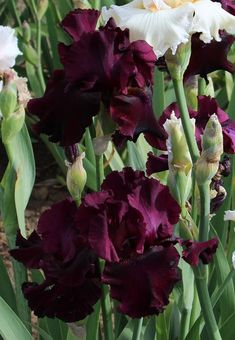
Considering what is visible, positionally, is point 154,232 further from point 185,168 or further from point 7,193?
point 7,193

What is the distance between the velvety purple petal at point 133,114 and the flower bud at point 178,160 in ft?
0.08

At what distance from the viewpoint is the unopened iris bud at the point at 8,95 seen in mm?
1107

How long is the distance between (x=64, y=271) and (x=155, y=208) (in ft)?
0.43

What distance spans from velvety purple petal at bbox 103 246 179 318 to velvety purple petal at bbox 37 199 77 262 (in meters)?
0.06

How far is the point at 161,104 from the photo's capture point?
64.1 inches

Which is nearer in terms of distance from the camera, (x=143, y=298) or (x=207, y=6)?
(x=143, y=298)

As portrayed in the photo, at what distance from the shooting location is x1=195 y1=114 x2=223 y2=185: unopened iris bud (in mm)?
869

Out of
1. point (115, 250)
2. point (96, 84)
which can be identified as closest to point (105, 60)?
point (96, 84)

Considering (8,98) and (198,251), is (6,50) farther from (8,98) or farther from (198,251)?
(198,251)

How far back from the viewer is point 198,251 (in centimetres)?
A: 84

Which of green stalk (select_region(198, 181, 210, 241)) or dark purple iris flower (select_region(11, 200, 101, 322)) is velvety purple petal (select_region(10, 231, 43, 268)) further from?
green stalk (select_region(198, 181, 210, 241))

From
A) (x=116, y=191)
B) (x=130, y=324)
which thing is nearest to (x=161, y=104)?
(x=130, y=324)

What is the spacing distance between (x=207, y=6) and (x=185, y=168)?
0.70ft

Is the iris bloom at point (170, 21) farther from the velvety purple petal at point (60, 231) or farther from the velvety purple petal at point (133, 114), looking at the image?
the velvety purple petal at point (60, 231)
